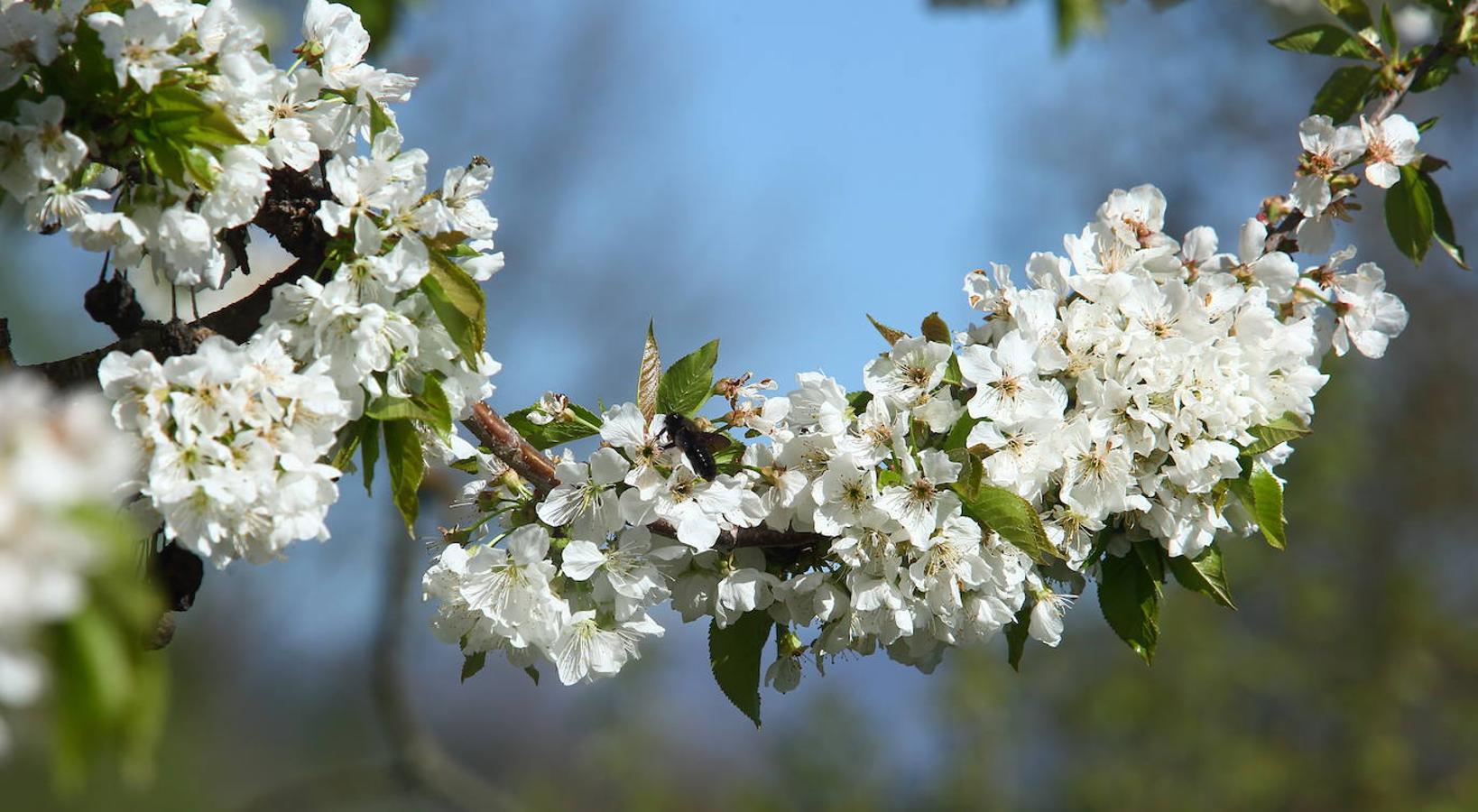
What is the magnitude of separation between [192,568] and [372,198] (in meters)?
0.34

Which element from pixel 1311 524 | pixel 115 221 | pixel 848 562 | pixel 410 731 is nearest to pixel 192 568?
pixel 115 221

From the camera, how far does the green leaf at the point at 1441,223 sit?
1405 millimetres

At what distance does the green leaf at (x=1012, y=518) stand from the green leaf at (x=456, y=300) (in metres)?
0.44

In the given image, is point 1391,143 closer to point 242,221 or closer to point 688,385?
point 688,385

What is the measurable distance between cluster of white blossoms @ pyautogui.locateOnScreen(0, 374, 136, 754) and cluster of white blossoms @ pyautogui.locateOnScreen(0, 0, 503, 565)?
0.34 m

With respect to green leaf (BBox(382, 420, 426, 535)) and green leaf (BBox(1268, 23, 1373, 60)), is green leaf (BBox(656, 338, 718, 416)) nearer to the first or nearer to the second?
green leaf (BBox(382, 420, 426, 535))

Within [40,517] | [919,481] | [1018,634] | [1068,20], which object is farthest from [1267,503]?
[1068,20]

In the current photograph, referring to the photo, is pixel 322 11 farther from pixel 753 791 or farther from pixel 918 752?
pixel 918 752

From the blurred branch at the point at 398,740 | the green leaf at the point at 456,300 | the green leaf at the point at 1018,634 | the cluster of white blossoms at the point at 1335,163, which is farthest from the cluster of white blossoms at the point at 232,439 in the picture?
the blurred branch at the point at 398,740

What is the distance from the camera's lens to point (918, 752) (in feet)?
20.7

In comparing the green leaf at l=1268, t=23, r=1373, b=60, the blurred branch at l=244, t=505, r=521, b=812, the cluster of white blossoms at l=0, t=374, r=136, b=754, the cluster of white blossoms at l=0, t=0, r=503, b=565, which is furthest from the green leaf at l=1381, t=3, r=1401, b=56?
the blurred branch at l=244, t=505, r=521, b=812

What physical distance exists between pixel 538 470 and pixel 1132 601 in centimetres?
61

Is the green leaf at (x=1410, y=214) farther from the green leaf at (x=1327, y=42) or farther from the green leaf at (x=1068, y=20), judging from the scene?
the green leaf at (x=1068, y=20)

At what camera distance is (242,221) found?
36.7 inches
